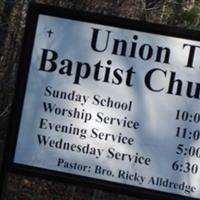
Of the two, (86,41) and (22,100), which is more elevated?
(86,41)

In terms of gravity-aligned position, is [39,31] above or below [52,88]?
above

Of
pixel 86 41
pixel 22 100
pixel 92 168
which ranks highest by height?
pixel 86 41

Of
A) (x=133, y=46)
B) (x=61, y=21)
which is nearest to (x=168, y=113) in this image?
(x=133, y=46)

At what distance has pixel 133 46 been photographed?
16.3 ft

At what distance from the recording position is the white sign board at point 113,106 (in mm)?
4906

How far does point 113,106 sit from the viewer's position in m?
4.95

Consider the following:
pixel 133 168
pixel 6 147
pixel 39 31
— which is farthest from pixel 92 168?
pixel 39 31

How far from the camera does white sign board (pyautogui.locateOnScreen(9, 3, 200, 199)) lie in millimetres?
4906

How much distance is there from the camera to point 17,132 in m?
4.99

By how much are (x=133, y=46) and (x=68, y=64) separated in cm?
46

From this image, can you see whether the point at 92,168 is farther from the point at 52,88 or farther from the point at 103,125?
the point at 52,88

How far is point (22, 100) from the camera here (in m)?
5.01

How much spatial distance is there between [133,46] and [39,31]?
0.65 meters

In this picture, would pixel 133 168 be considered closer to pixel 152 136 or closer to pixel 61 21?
pixel 152 136
